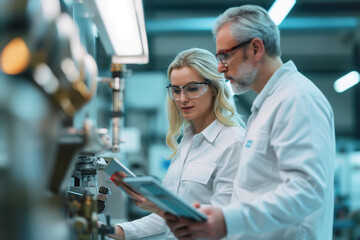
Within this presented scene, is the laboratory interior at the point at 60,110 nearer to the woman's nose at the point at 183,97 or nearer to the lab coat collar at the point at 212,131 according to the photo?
the woman's nose at the point at 183,97

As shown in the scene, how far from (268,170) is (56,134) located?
0.82 metres

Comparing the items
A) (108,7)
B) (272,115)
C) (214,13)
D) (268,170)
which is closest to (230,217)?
(268,170)

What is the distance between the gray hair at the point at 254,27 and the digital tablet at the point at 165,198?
0.69 m

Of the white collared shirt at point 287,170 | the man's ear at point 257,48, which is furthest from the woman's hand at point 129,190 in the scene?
the man's ear at point 257,48

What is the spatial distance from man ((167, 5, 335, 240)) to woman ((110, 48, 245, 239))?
27 centimetres

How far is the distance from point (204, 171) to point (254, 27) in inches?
25.6

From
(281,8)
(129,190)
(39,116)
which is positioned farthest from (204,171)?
(281,8)

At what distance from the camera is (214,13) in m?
6.62

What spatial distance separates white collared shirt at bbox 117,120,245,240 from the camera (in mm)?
1805

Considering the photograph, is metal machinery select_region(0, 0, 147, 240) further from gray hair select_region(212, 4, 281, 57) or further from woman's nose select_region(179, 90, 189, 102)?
woman's nose select_region(179, 90, 189, 102)

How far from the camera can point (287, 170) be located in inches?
55.0

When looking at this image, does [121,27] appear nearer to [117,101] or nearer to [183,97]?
[117,101]

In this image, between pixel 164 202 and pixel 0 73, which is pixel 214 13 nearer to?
pixel 164 202

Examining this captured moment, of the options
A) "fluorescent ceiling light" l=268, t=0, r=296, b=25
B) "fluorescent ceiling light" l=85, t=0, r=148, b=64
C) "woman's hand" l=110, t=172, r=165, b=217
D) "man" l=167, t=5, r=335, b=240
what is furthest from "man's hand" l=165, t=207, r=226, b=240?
"fluorescent ceiling light" l=268, t=0, r=296, b=25
